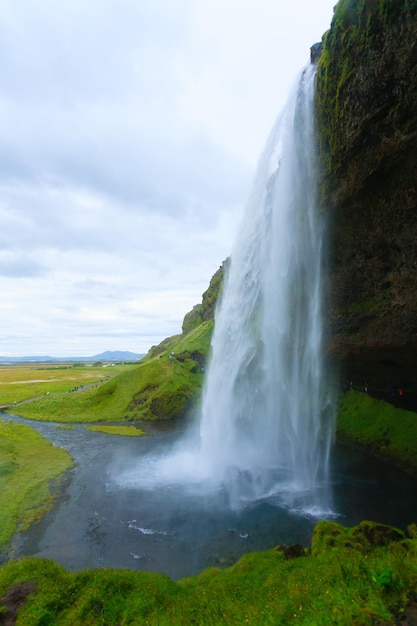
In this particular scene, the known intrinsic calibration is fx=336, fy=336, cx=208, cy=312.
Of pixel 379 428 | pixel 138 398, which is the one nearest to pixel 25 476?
pixel 138 398

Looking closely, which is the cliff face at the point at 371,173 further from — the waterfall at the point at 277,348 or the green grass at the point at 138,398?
the green grass at the point at 138,398

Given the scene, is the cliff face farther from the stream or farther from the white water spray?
the stream

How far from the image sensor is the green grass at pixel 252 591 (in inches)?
307

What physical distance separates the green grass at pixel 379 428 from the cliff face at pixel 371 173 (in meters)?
5.12

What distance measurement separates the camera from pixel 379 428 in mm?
32438

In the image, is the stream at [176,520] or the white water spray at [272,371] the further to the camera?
the white water spray at [272,371]

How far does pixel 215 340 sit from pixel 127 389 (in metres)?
27.4

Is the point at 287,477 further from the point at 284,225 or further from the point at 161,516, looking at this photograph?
the point at 284,225

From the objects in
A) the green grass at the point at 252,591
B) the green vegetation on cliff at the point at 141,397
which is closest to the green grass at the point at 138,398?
the green vegetation on cliff at the point at 141,397

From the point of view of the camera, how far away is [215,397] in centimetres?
3572

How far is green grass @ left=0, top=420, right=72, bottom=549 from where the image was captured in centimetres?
1961

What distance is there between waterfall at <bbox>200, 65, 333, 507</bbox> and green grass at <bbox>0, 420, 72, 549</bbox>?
12433 mm

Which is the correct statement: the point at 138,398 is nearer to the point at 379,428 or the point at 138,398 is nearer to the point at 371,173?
the point at 379,428

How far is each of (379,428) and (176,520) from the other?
22.7 m
